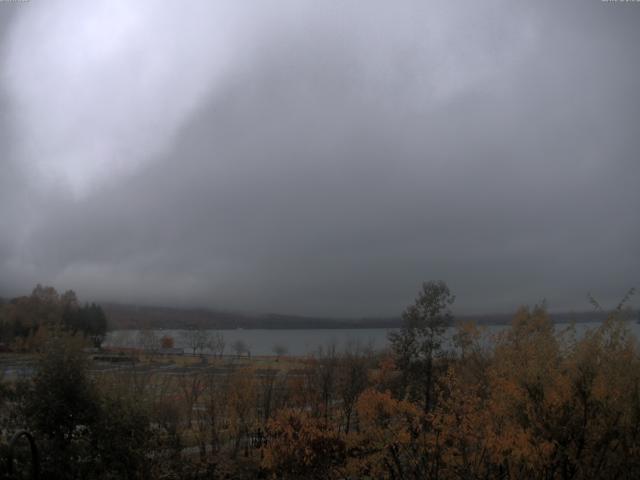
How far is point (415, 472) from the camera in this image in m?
15.0

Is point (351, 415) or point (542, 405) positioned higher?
point (542, 405)

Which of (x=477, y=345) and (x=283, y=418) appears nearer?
(x=283, y=418)

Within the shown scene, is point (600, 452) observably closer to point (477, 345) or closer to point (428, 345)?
point (477, 345)

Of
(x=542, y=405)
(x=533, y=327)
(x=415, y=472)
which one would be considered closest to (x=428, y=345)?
(x=533, y=327)

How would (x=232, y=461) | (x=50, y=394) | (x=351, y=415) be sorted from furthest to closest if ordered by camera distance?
(x=351, y=415) < (x=232, y=461) < (x=50, y=394)

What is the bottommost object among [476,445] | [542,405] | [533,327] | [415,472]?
[415,472]

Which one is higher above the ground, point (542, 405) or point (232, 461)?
point (542, 405)

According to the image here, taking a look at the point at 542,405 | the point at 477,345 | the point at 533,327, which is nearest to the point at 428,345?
the point at 477,345

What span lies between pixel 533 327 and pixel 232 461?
14.0 m

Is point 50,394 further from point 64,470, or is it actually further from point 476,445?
point 476,445

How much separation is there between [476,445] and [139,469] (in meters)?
8.92

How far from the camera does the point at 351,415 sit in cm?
2819

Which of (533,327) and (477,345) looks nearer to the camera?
(533,327)

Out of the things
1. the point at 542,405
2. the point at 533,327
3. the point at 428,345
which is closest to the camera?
the point at 542,405
